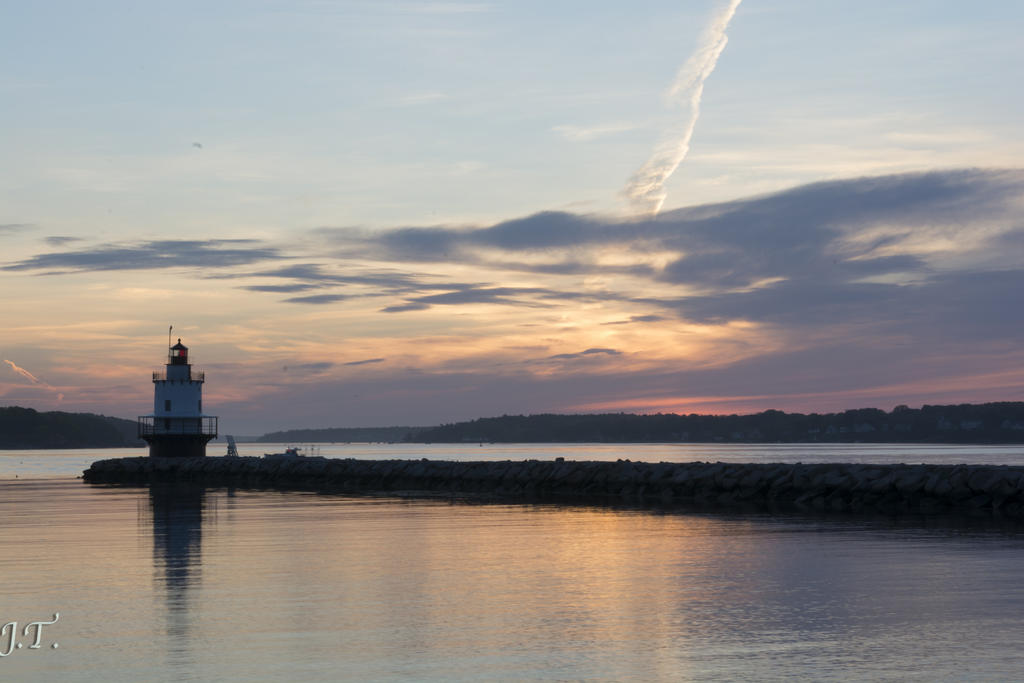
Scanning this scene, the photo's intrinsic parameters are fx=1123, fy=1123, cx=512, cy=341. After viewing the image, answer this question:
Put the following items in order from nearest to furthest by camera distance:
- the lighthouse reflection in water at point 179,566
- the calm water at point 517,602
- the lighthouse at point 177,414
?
the calm water at point 517,602 → the lighthouse reflection in water at point 179,566 → the lighthouse at point 177,414

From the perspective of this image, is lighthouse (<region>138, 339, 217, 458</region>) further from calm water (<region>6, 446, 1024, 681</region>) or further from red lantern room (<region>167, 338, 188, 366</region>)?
calm water (<region>6, 446, 1024, 681</region>)

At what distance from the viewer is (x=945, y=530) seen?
22344mm

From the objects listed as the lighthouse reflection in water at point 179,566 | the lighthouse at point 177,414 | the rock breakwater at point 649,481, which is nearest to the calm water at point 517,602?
the lighthouse reflection in water at point 179,566

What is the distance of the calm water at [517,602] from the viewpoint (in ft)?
31.2

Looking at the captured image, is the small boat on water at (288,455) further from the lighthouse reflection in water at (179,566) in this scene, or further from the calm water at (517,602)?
the calm water at (517,602)

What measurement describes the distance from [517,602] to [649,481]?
2664 centimetres

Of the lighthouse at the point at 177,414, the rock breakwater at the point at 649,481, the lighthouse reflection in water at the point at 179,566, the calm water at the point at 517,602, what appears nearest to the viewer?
the calm water at the point at 517,602

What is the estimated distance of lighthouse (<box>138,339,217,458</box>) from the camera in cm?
6059

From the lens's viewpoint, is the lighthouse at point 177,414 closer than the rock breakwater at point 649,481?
No

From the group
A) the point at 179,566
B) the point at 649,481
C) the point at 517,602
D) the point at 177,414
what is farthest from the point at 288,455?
the point at 517,602

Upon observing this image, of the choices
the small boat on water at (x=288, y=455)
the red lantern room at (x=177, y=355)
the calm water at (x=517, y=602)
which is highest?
the red lantern room at (x=177, y=355)

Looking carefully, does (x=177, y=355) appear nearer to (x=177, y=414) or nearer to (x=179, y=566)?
(x=177, y=414)

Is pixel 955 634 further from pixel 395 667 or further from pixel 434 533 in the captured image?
pixel 434 533

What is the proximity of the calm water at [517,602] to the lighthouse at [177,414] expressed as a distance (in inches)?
1500
